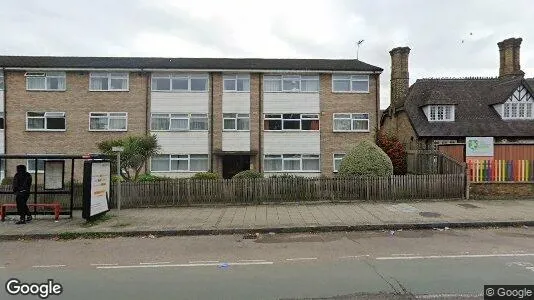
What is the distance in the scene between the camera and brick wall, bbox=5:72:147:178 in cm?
2234

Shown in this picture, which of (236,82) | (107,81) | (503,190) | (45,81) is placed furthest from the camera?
(236,82)

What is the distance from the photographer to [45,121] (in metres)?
22.5

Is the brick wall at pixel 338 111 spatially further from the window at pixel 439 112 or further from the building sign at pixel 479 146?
the building sign at pixel 479 146

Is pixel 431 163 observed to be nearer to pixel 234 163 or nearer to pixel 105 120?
pixel 234 163

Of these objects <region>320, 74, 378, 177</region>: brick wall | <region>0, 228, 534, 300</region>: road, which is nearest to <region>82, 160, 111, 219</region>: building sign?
<region>0, 228, 534, 300</region>: road

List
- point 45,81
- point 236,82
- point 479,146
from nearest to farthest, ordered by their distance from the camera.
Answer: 1. point 479,146
2. point 45,81
3. point 236,82

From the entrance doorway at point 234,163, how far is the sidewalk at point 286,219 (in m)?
10.3

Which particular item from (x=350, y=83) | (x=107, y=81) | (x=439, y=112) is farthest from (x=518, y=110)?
(x=107, y=81)

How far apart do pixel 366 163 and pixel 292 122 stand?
29.7ft

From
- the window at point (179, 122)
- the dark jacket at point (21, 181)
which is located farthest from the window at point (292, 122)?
the dark jacket at point (21, 181)

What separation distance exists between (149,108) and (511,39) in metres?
26.5

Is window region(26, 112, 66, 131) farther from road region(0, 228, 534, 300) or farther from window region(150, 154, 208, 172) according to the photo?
road region(0, 228, 534, 300)

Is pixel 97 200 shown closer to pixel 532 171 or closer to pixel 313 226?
pixel 313 226

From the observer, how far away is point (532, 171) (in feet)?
49.4
